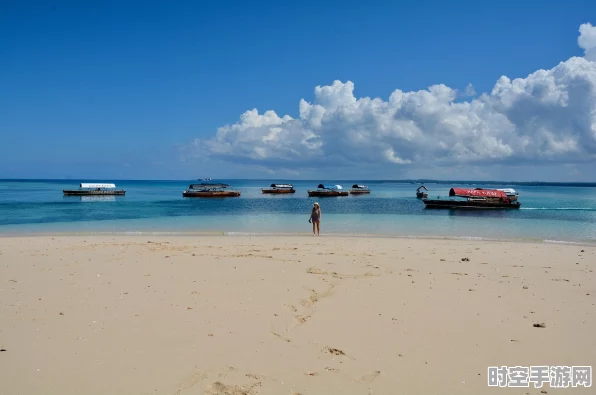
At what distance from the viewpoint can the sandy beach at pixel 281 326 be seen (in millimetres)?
4742

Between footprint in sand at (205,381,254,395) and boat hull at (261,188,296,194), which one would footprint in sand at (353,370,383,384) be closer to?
footprint in sand at (205,381,254,395)

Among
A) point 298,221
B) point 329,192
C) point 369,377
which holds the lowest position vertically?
point 298,221

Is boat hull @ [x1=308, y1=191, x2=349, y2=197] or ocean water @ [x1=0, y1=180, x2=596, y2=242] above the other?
boat hull @ [x1=308, y1=191, x2=349, y2=197]

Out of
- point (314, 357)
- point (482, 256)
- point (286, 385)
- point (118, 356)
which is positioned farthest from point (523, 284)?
point (118, 356)

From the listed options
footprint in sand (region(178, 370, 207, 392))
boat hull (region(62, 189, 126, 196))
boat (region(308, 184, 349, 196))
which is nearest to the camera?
footprint in sand (region(178, 370, 207, 392))

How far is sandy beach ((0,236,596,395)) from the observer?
474 centimetres

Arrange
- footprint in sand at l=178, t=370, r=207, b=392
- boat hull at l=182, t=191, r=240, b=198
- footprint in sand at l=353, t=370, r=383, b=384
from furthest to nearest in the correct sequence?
boat hull at l=182, t=191, r=240, b=198 < footprint in sand at l=353, t=370, r=383, b=384 < footprint in sand at l=178, t=370, r=207, b=392

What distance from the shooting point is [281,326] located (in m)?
6.37

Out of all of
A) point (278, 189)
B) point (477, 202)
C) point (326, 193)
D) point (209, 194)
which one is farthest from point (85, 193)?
point (477, 202)

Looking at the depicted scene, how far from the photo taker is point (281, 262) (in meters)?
11.7

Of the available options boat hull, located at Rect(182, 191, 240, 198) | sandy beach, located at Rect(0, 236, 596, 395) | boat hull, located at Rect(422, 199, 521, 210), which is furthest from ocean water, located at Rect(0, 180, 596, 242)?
boat hull, located at Rect(182, 191, 240, 198)

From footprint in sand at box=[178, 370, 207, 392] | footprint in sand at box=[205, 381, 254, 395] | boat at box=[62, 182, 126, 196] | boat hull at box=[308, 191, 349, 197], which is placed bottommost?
footprint in sand at box=[205, 381, 254, 395]

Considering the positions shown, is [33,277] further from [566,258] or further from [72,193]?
[72,193]

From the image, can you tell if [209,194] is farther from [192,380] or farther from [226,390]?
[226,390]
